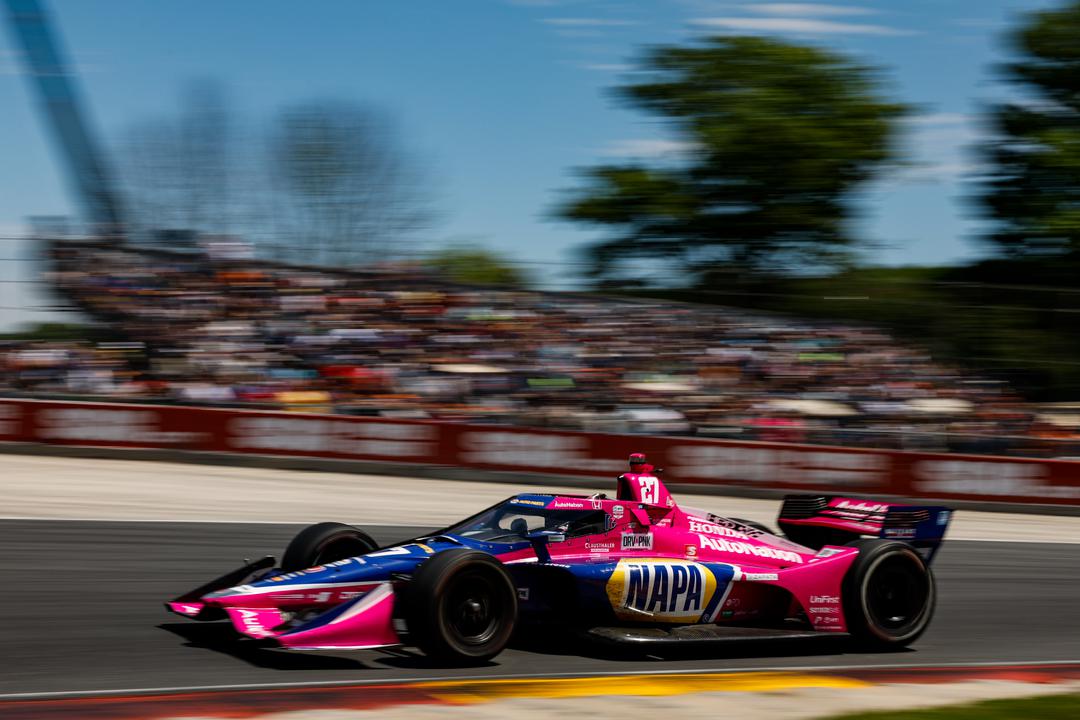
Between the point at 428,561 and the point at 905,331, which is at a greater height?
the point at 905,331

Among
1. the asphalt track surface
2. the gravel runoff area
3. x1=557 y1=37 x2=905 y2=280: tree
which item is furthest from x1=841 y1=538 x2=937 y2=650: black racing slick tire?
x1=557 y1=37 x2=905 y2=280: tree

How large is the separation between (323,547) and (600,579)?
1.74 metres

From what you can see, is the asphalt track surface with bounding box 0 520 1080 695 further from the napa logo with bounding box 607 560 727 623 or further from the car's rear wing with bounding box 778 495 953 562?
the car's rear wing with bounding box 778 495 953 562

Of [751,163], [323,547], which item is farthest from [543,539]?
[751,163]

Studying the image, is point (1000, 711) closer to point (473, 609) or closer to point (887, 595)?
point (887, 595)

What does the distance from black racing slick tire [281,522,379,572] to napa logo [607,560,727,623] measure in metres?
1.56

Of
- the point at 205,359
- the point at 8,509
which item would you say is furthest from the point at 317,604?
the point at 205,359

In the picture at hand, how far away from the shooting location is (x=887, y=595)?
27.7 feet

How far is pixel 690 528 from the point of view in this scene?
8070 mm

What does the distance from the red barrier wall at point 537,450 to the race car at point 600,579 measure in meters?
7.63

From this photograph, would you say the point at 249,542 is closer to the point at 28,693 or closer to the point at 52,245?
the point at 28,693

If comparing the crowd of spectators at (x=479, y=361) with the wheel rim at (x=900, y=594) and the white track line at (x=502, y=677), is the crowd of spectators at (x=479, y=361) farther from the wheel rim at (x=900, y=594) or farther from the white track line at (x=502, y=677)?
the white track line at (x=502, y=677)

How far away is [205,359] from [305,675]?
10.4 m

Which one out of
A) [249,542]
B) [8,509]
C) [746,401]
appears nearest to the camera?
[249,542]
